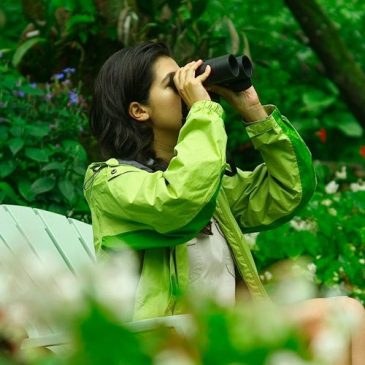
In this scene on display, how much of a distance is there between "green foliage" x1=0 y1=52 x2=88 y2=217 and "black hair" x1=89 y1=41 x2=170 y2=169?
1.50 m

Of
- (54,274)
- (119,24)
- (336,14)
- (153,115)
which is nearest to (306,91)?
(336,14)

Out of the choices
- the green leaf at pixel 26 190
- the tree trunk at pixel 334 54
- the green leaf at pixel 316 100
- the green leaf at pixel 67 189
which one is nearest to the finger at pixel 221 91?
the green leaf at pixel 67 189

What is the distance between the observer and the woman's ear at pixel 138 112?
10.00ft

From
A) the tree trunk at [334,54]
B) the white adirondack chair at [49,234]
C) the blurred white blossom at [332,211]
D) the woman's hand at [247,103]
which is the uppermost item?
the woman's hand at [247,103]

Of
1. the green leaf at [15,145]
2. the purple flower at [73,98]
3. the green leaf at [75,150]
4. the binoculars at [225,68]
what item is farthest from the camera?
the purple flower at [73,98]

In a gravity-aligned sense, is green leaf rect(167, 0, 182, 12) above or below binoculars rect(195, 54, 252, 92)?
below

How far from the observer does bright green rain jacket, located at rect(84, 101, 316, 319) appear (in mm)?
2684

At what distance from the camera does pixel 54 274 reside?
0.96m

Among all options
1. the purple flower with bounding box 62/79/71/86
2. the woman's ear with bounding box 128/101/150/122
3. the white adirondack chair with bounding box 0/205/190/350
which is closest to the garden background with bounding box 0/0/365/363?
the purple flower with bounding box 62/79/71/86

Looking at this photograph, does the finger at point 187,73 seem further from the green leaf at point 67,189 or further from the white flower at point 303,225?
the white flower at point 303,225

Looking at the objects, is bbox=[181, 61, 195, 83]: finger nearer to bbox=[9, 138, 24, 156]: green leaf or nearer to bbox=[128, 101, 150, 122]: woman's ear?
bbox=[128, 101, 150, 122]: woman's ear

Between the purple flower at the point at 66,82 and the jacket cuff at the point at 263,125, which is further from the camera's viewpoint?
the purple flower at the point at 66,82

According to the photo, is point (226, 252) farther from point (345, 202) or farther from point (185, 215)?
point (345, 202)

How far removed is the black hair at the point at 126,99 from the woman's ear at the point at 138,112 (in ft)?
0.04
